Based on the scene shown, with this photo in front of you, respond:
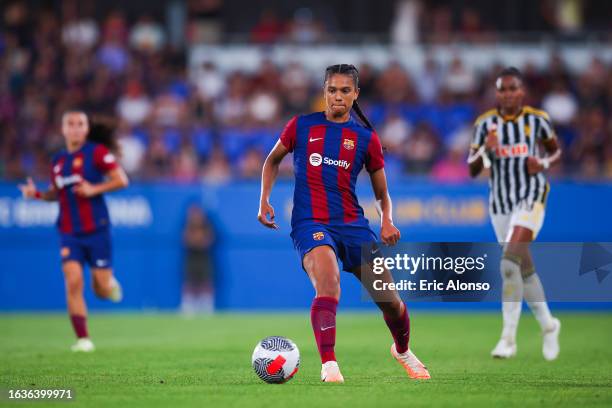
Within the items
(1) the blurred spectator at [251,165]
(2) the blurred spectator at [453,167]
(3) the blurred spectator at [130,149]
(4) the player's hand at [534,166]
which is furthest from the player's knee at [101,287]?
(2) the blurred spectator at [453,167]

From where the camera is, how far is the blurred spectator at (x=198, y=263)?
736 inches

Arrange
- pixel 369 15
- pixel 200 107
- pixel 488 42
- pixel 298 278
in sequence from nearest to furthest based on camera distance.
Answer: pixel 298 278 → pixel 200 107 → pixel 488 42 → pixel 369 15

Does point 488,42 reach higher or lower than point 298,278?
higher

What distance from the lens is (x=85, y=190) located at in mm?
11609

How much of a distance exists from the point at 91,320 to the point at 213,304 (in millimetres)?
2580

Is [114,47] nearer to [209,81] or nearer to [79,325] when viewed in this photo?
[209,81]

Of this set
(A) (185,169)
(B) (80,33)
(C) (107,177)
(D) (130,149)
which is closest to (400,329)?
(C) (107,177)

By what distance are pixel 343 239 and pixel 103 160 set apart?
477cm

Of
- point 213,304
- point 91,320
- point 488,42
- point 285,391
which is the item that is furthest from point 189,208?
point 285,391

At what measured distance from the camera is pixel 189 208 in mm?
19078

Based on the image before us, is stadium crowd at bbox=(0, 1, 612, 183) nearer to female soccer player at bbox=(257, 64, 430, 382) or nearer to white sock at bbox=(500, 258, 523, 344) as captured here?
white sock at bbox=(500, 258, 523, 344)

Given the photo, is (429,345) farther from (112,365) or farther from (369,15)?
(369,15)

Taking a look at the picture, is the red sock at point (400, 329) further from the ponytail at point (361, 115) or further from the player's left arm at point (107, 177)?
the player's left arm at point (107, 177)

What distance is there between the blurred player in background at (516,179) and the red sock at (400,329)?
2.62 m
